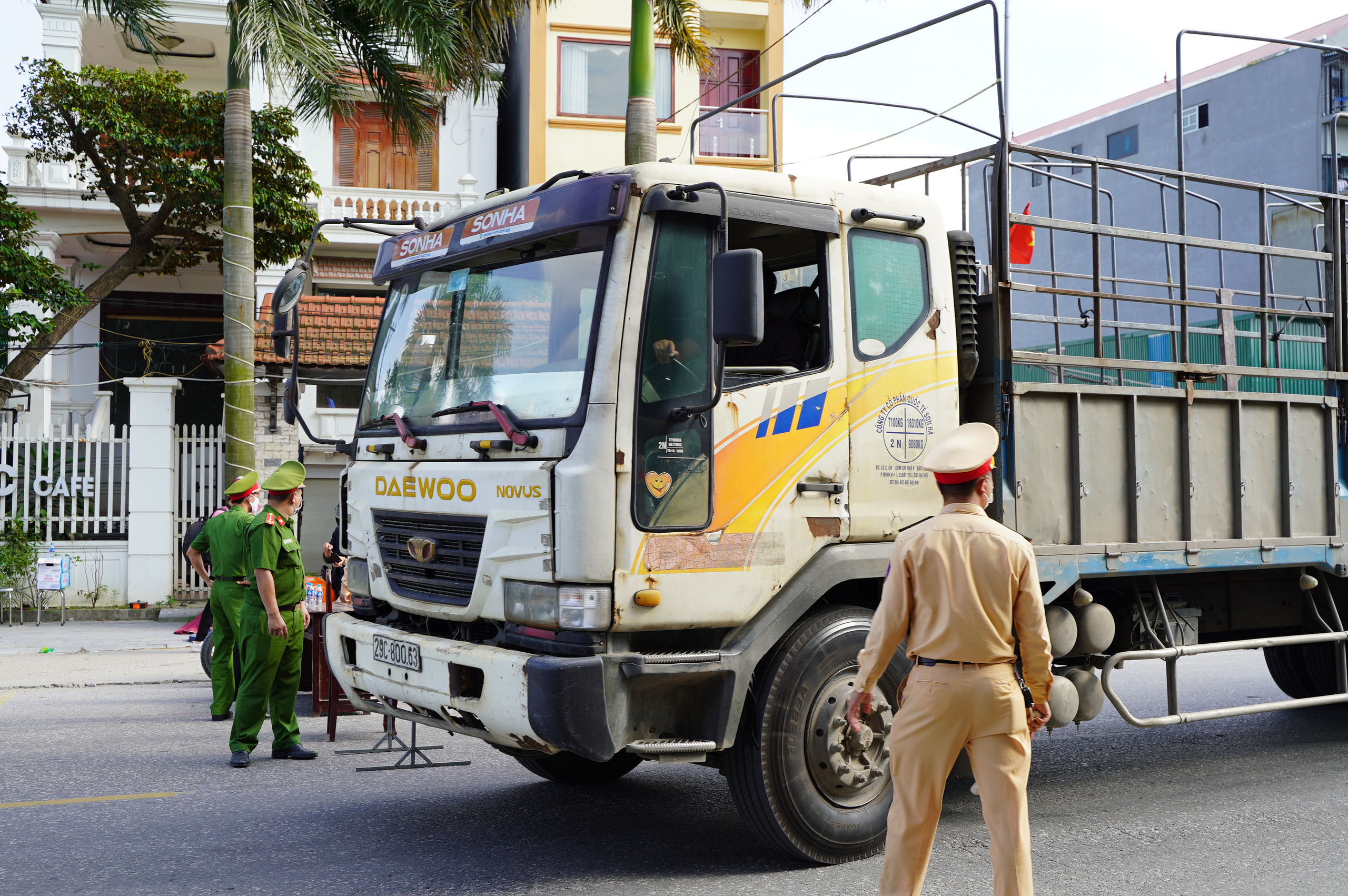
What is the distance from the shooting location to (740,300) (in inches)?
166

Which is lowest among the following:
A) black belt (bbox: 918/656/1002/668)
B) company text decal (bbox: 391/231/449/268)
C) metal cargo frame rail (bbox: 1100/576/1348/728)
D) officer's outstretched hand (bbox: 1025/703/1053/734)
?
metal cargo frame rail (bbox: 1100/576/1348/728)

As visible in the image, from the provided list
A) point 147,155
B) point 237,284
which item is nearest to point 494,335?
point 237,284

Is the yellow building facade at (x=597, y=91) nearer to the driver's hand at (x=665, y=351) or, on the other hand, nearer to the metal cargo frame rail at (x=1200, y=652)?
the metal cargo frame rail at (x=1200, y=652)

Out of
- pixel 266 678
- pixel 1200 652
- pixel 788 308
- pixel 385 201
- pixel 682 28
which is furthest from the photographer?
pixel 385 201

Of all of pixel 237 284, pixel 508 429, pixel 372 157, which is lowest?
pixel 508 429

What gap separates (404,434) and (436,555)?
575 mm

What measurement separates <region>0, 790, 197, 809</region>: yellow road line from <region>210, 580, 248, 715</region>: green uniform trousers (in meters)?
1.20

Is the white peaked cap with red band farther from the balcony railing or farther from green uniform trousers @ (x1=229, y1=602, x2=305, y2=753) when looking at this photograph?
the balcony railing

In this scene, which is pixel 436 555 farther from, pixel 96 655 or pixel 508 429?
pixel 96 655

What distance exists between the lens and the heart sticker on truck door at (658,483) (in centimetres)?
439

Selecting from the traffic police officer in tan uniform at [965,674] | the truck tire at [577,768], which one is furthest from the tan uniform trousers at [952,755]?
the truck tire at [577,768]

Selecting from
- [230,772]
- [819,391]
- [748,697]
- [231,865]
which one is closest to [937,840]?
[748,697]

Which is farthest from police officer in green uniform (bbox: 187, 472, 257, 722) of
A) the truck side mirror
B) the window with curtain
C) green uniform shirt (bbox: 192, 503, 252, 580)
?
the window with curtain

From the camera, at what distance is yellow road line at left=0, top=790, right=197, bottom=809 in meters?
5.81
